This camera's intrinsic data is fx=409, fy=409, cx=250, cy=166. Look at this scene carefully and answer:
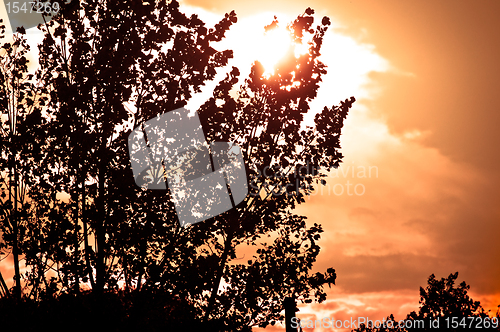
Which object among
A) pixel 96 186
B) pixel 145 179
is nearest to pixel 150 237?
pixel 145 179

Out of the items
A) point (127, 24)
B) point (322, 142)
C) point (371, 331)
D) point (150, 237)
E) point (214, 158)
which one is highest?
point (127, 24)

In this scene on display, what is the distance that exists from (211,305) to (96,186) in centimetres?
470

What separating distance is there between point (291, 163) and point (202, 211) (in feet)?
9.99

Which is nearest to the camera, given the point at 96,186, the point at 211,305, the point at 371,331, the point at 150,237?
the point at 150,237

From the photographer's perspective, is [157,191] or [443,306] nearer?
[157,191]

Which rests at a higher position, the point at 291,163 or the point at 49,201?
the point at 291,163

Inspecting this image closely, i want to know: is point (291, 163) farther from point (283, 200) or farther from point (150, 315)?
point (150, 315)

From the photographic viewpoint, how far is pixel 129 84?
10.6m

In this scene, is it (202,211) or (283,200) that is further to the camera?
(283,200)

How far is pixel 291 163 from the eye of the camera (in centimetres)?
1221

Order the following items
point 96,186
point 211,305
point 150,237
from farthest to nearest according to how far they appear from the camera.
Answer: point 211,305 → point 96,186 → point 150,237

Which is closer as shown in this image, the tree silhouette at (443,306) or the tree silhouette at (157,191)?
the tree silhouette at (157,191)

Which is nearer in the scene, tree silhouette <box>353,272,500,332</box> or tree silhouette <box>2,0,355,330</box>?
tree silhouette <box>2,0,355,330</box>

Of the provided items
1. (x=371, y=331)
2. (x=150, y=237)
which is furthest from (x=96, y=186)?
(x=371, y=331)
